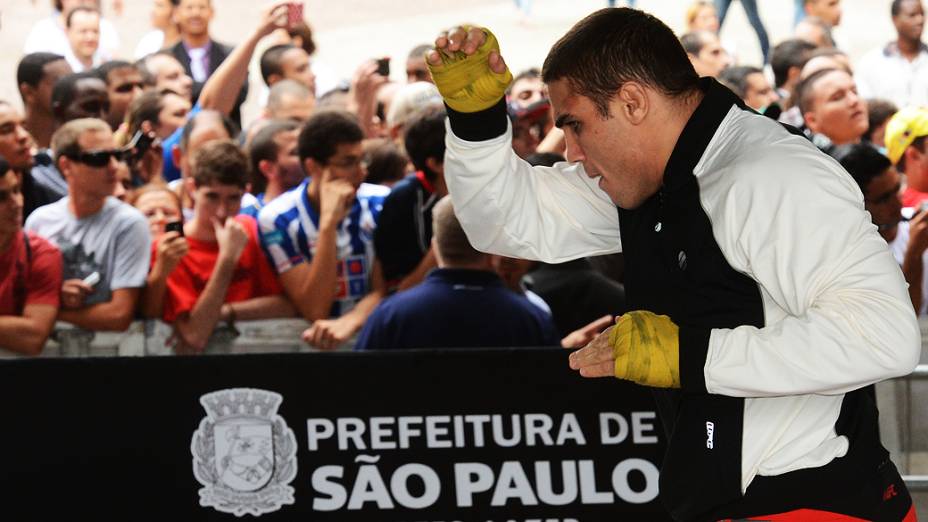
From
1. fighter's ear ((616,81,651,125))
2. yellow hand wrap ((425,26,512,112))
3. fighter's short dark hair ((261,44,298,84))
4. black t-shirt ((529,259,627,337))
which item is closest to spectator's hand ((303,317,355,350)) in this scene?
black t-shirt ((529,259,627,337))

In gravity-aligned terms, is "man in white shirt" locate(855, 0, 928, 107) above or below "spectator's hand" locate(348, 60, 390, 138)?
above

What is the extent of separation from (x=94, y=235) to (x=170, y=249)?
16.7 inches

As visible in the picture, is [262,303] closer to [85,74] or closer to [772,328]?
[85,74]

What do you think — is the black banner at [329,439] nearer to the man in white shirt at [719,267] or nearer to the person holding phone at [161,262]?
the person holding phone at [161,262]

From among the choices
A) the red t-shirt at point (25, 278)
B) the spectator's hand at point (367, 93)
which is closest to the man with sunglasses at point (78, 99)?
the spectator's hand at point (367, 93)

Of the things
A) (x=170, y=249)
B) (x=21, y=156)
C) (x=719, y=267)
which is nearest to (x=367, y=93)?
(x=21, y=156)

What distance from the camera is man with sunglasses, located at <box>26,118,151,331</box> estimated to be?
17.8 feet

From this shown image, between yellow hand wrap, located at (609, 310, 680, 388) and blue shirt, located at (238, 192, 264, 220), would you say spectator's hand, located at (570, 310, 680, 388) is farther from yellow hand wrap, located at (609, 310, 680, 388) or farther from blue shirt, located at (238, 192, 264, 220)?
blue shirt, located at (238, 192, 264, 220)

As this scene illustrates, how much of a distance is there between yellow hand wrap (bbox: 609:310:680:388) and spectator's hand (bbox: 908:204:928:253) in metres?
3.43

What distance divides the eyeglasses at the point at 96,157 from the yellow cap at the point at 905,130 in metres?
3.66

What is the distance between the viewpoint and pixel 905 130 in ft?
21.4

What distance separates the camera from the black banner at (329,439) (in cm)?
424

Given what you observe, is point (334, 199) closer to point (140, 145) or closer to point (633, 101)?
point (140, 145)

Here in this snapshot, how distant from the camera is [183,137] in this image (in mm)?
6898
